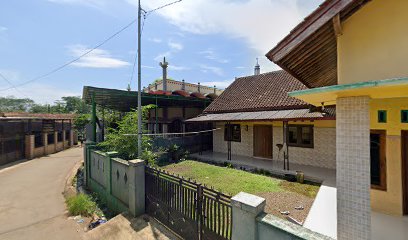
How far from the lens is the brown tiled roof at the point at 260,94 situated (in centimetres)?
1214

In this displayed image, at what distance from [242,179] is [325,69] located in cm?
559

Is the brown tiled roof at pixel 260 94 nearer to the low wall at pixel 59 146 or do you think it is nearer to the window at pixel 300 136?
the window at pixel 300 136

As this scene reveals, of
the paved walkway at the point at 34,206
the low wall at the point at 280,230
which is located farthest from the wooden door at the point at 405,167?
the paved walkway at the point at 34,206

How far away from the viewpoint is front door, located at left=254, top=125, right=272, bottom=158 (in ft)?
40.6

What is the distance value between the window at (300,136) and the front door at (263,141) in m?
1.31

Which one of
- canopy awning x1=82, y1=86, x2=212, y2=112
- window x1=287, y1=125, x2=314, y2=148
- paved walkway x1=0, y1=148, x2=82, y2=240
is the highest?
canopy awning x1=82, y1=86, x2=212, y2=112

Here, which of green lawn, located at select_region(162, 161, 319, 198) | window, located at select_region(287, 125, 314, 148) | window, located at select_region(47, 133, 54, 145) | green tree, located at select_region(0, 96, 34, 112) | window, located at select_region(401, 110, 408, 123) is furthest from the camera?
green tree, located at select_region(0, 96, 34, 112)

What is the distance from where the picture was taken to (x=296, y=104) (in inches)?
434

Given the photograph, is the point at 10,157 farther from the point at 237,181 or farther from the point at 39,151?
the point at 237,181

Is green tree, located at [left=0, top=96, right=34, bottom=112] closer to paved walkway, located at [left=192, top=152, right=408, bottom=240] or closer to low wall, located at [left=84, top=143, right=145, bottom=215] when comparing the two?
low wall, located at [left=84, top=143, right=145, bottom=215]

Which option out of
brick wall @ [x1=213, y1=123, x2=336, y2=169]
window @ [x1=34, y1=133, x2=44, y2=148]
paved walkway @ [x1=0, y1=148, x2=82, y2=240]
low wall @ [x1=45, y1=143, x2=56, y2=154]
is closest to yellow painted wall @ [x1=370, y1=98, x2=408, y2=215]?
brick wall @ [x1=213, y1=123, x2=336, y2=169]

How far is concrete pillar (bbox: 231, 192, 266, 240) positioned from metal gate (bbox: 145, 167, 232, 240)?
0.43 metres

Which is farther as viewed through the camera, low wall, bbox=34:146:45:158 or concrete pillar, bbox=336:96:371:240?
low wall, bbox=34:146:45:158

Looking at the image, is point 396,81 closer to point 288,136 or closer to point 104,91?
point 288,136
